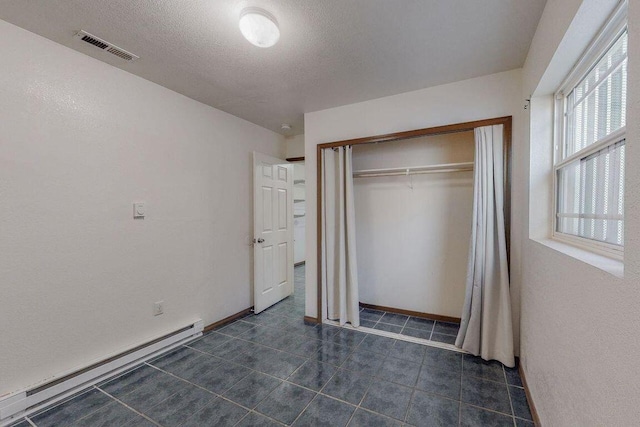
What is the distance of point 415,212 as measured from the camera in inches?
119

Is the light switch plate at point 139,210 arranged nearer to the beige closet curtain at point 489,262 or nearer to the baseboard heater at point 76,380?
the baseboard heater at point 76,380

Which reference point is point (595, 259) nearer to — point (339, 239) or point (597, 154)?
point (597, 154)

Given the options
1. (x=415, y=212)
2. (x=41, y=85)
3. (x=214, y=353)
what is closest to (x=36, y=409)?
(x=214, y=353)

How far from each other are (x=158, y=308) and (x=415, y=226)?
106 inches

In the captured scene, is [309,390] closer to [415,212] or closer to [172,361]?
[172,361]

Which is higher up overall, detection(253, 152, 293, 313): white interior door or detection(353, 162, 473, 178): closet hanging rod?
detection(353, 162, 473, 178): closet hanging rod

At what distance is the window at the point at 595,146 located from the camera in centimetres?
103

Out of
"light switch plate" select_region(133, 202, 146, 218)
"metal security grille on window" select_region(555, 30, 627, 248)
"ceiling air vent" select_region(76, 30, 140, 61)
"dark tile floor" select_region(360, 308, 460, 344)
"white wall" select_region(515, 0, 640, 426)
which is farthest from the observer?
"dark tile floor" select_region(360, 308, 460, 344)

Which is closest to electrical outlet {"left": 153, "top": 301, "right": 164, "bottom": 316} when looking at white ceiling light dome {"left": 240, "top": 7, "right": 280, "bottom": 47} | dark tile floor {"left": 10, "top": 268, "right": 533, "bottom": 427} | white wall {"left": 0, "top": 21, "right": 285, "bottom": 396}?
white wall {"left": 0, "top": 21, "right": 285, "bottom": 396}

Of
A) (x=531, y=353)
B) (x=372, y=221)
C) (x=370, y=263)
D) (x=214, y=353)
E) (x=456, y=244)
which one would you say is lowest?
(x=214, y=353)

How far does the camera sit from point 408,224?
3055 mm

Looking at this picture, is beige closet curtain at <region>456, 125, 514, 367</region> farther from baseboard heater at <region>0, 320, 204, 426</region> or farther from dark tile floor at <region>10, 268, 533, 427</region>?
baseboard heater at <region>0, 320, 204, 426</region>

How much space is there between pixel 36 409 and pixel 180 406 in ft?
2.88

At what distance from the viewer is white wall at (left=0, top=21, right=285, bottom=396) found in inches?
65.2
